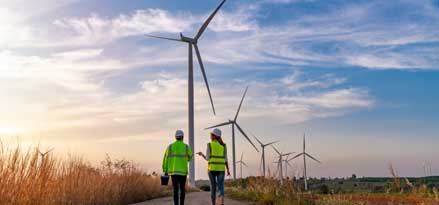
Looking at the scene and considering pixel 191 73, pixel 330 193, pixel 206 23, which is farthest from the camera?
pixel 206 23

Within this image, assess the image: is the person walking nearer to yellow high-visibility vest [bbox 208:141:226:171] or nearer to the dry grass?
yellow high-visibility vest [bbox 208:141:226:171]

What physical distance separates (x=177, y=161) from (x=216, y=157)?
3.90 feet

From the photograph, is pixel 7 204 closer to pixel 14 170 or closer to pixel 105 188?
pixel 14 170

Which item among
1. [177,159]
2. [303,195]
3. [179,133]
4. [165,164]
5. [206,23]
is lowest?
[303,195]

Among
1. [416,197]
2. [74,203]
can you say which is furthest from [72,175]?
[416,197]

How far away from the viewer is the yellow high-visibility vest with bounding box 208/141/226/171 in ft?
50.8

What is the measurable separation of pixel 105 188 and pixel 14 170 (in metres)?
7.91

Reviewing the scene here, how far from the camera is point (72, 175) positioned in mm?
17312

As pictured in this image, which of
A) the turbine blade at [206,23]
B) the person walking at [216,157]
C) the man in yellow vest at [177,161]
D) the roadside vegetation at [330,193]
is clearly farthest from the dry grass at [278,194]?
the turbine blade at [206,23]

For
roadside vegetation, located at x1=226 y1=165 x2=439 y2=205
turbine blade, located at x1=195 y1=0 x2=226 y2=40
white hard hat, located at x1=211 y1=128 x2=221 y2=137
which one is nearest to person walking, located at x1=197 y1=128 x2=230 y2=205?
white hard hat, located at x1=211 y1=128 x2=221 y2=137

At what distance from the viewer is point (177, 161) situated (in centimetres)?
1541

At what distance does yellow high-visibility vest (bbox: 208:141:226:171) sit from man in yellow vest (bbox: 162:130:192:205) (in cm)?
77

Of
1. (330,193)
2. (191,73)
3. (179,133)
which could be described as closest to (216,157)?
(179,133)

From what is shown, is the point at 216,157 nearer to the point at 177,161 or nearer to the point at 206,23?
the point at 177,161
